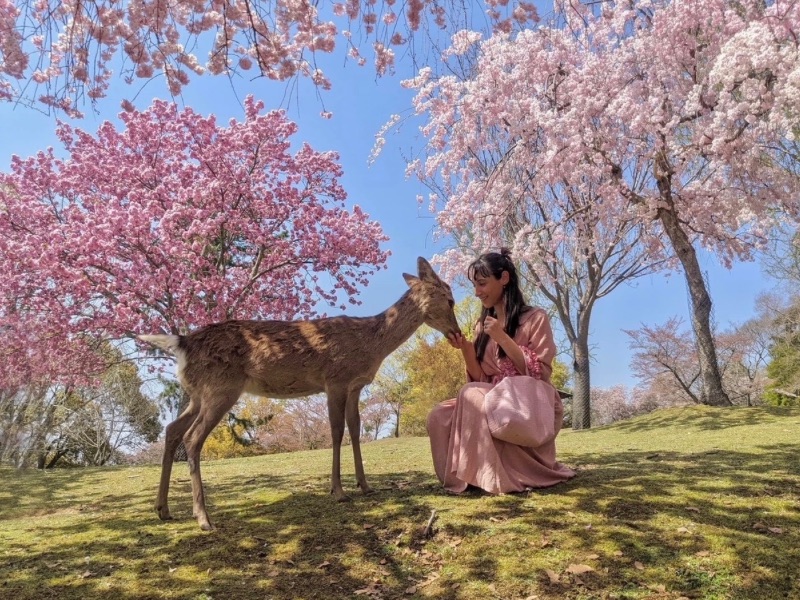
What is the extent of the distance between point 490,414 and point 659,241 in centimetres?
1293

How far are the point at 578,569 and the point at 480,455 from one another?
125 centimetres

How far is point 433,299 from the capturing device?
4379 millimetres

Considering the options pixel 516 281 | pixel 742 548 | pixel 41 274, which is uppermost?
pixel 41 274

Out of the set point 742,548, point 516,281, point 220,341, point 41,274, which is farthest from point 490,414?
point 41,274

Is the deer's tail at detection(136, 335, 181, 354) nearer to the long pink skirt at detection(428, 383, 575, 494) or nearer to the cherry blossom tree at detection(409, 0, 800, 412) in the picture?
the long pink skirt at detection(428, 383, 575, 494)

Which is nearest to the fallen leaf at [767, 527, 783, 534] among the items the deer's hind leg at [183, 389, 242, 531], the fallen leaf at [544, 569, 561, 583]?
the fallen leaf at [544, 569, 561, 583]

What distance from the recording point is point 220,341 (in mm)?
4188

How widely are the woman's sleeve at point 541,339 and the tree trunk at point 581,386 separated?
13.0 m

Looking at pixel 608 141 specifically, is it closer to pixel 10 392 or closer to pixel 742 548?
pixel 742 548

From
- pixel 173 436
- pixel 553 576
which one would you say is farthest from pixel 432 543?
pixel 173 436

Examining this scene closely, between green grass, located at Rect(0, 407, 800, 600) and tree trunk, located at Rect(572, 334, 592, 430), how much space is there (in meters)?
11.2

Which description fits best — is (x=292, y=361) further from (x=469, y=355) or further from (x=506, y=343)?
(x=506, y=343)

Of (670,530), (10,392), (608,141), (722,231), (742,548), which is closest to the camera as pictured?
(742,548)

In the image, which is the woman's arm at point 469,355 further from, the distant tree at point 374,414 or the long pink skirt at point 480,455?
the distant tree at point 374,414
